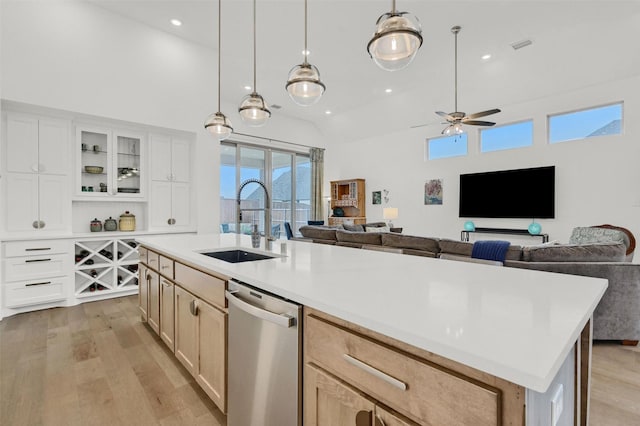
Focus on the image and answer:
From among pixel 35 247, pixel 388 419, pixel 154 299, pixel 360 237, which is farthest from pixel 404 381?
pixel 35 247

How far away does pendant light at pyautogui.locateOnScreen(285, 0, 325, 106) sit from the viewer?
205cm

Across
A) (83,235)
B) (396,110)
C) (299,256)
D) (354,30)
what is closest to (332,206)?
(396,110)

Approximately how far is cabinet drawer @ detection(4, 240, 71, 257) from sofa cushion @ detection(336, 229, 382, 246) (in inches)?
139

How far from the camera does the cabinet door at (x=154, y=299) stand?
99.4 inches

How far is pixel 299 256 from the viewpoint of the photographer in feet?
6.28

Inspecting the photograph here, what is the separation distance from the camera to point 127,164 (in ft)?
14.3

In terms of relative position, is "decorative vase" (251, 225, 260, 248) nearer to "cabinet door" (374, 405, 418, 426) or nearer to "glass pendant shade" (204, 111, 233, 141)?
"glass pendant shade" (204, 111, 233, 141)

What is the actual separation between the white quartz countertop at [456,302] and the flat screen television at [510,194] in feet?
16.4

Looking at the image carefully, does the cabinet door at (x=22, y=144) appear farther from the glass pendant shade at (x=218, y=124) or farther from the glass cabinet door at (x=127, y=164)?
the glass pendant shade at (x=218, y=124)

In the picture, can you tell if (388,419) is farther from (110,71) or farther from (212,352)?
(110,71)

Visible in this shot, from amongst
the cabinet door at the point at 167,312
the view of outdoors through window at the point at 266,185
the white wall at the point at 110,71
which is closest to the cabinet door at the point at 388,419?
the cabinet door at the point at 167,312

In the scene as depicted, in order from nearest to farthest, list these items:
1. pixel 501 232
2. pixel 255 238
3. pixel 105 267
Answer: pixel 255 238
pixel 105 267
pixel 501 232

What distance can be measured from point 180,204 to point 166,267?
2690 mm

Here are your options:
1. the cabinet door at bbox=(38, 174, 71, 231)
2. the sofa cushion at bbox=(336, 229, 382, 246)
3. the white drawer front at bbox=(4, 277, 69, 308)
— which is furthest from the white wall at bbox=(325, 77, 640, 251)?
the white drawer front at bbox=(4, 277, 69, 308)
